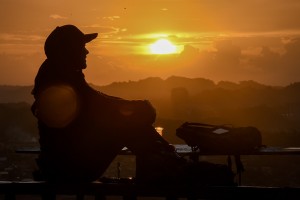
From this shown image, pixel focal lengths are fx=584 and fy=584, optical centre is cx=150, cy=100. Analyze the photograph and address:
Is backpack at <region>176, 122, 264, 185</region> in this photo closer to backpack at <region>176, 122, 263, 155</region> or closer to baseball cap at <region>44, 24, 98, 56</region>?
backpack at <region>176, 122, 263, 155</region>

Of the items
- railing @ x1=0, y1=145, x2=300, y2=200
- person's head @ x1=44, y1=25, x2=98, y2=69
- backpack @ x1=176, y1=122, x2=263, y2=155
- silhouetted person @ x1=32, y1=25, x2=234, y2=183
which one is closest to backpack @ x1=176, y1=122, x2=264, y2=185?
backpack @ x1=176, y1=122, x2=263, y2=155

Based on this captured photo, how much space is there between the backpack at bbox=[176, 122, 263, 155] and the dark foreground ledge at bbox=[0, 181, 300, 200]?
2.09 m

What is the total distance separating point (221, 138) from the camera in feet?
22.7

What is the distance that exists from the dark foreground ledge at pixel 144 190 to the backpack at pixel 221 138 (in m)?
2.09

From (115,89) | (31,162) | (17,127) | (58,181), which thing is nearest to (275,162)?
(31,162)

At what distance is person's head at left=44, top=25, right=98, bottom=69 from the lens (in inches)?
204

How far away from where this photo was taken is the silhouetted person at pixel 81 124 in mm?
4879

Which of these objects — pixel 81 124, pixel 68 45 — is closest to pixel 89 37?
pixel 68 45

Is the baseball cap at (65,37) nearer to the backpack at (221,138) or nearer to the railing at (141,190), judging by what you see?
the railing at (141,190)

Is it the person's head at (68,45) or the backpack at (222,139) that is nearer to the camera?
the person's head at (68,45)

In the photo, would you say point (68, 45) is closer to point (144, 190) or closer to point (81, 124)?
point (81, 124)

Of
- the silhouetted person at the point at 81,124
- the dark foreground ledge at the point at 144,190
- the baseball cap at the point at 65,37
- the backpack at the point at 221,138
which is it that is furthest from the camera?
the backpack at the point at 221,138

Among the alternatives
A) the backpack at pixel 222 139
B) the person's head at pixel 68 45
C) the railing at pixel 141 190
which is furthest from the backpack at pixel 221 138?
the person's head at pixel 68 45

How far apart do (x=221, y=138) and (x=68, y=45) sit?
8.25ft
